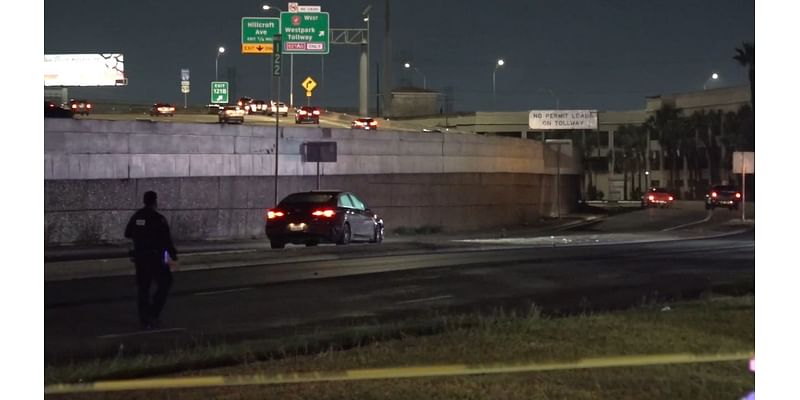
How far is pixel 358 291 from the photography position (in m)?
17.1

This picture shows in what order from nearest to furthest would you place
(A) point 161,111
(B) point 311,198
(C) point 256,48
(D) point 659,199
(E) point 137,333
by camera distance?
(E) point 137,333 → (B) point 311,198 → (C) point 256,48 → (A) point 161,111 → (D) point 659,199

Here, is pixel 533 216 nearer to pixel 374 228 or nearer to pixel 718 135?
pixel 374 228

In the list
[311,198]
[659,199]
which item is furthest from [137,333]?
[659,199]

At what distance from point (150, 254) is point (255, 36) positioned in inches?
1693

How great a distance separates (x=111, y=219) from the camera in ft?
105

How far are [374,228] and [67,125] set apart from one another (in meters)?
9.27

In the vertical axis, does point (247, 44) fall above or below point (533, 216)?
above

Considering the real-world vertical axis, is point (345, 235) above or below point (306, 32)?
below

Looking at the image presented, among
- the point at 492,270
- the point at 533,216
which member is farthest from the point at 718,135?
the point at 492,270

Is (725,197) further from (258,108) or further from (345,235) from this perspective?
(345,235)

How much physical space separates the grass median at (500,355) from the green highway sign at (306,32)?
137 ft

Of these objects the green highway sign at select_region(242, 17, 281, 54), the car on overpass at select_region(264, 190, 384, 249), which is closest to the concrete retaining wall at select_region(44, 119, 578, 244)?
the car on overpass at select_region(264, 190, 384, 249)

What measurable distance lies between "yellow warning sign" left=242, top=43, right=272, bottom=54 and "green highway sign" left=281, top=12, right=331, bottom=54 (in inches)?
45.1

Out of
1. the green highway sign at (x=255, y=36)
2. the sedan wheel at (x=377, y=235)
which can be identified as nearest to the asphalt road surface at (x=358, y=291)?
the sedan wheel at (x=377, y=235)
